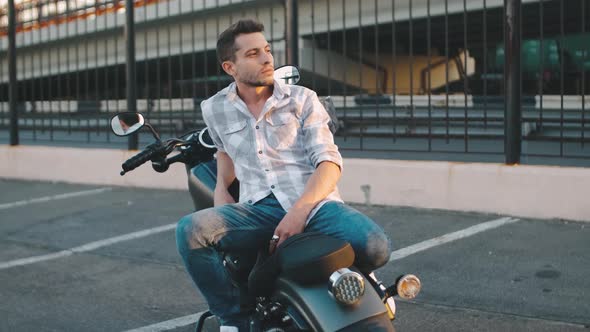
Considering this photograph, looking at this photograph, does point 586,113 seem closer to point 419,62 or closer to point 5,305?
point 5,305

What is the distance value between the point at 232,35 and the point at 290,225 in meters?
0.84

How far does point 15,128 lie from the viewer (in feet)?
35.8

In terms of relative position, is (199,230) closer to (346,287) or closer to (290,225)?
(290,225)

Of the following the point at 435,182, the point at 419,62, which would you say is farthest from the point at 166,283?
the point at 419,62

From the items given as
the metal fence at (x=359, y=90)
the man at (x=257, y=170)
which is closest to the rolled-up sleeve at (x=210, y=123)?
Answer: the man at (x=257, y=170)

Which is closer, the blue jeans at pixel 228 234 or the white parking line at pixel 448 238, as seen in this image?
the blue jeans at pixel 228 234

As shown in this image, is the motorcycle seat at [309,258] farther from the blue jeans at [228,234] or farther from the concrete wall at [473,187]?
the concrete wall at [473,187]

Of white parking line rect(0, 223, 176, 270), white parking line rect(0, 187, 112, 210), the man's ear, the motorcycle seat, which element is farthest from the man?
white parking line rect(0, 187, 112, 210)

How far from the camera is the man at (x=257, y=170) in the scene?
125 inches

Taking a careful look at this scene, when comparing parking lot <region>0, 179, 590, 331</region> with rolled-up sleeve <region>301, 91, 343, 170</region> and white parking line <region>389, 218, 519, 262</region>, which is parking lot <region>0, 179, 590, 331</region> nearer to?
white parking line <region>389, 218, 519, 262</region>

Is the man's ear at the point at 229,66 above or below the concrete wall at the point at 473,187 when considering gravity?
above

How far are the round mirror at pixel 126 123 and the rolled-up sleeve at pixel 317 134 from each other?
803 millimetres

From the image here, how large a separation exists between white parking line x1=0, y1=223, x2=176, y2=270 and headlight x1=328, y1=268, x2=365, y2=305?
13.0 feet

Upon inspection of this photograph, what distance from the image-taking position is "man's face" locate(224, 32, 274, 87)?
3369mm
